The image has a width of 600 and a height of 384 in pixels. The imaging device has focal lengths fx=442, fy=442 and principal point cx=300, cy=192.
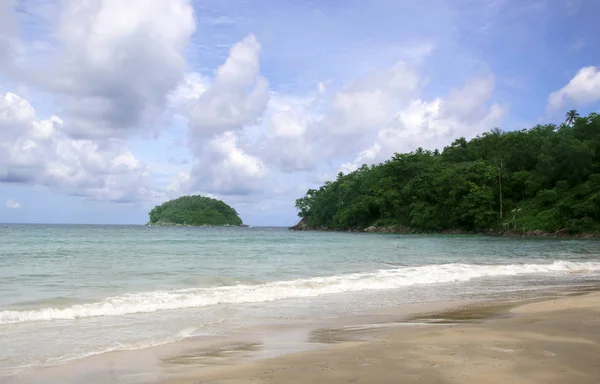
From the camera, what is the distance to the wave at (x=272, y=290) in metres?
10.3

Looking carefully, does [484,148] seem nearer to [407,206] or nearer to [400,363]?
[407,206]

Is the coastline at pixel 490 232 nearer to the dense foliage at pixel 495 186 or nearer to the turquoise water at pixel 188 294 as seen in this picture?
the dense foliage at pixel 495 186

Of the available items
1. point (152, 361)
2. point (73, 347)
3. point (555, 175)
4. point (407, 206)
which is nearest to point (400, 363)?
point (152, 361)

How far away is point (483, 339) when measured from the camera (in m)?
6.98

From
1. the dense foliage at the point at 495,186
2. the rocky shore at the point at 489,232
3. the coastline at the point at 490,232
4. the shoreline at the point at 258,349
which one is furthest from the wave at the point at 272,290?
the dense foliage at the point at 495,186

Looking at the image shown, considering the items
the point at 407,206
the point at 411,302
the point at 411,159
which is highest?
the point at 411,159

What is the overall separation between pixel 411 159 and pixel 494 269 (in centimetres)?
8770

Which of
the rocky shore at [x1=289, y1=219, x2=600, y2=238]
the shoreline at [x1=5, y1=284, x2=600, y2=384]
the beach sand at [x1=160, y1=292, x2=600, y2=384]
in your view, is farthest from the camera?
the rocky shore at [x1=289, y1=219, x2=600, y2=238]

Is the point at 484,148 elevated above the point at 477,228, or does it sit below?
above

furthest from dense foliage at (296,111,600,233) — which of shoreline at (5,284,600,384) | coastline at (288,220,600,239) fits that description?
shoreline at (5,284,600,384)

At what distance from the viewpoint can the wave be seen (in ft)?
33.7

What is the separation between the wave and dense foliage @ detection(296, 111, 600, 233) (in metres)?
45.7

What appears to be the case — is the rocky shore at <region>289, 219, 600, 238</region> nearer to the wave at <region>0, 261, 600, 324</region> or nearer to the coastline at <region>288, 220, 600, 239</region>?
the coastline at <region>288, 220, 600, 239</region>

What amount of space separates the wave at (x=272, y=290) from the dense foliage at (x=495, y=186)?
45692 mm
